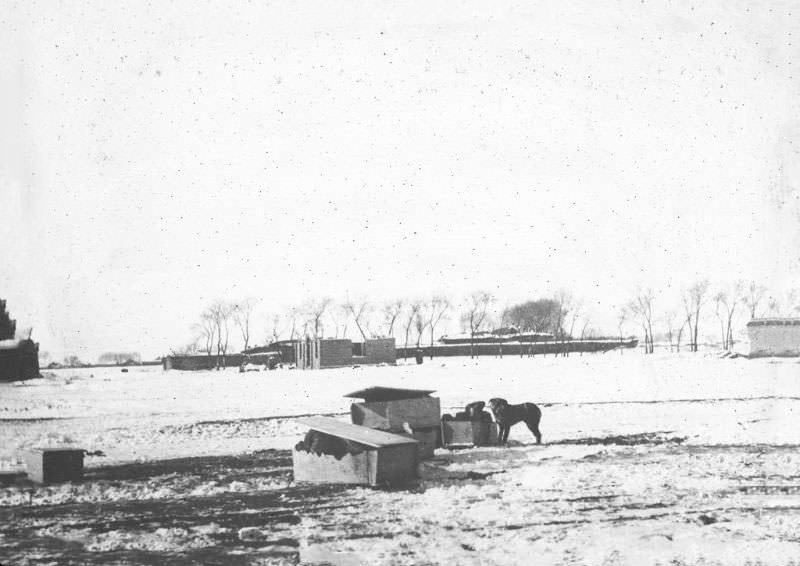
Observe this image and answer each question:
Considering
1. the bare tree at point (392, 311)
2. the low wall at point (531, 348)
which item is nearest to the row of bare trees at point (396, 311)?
the bare tree at point (392, 311)

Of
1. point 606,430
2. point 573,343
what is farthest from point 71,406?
point 573,343

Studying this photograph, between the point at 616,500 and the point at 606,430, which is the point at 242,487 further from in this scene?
the point at 606,430

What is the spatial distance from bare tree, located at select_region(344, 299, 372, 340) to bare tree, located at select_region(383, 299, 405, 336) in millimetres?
649

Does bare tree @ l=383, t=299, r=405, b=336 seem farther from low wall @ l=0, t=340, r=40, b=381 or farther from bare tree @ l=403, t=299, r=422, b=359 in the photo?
low wall @ l=0, t=340, r=40, b=381

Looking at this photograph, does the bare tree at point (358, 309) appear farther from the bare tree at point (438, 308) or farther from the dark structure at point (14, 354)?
the dark structure at point (14, 354)

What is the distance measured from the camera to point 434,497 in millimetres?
5355

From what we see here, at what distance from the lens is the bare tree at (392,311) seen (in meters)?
16.4

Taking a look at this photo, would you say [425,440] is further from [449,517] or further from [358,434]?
[449,517]

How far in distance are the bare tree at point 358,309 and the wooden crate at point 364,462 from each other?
19.8ft

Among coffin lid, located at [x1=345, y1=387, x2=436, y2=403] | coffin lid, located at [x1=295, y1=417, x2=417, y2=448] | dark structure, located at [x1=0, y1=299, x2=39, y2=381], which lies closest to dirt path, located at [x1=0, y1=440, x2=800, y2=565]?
coffin lid, located at [x1=295, y1=417, x2=417, y2=448]

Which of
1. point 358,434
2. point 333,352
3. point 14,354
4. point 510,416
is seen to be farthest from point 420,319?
point 358,434

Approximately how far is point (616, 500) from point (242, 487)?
3.01 m

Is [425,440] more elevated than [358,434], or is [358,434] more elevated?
[358,434]

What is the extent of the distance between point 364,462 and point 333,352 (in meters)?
19.7
